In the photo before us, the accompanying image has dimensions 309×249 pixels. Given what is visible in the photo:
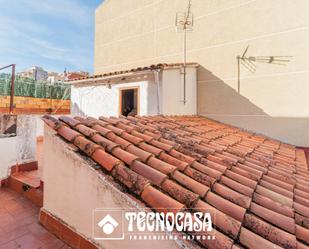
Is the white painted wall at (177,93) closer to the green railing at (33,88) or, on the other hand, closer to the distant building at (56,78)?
the green railing at (33,88)

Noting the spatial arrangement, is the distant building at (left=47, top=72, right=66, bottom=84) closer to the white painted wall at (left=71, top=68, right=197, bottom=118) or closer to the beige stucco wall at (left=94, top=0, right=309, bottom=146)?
the white painted wall at (left=71, top=68, right=197, bottom=118)

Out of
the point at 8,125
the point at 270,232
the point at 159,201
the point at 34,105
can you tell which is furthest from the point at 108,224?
the point at 34,105

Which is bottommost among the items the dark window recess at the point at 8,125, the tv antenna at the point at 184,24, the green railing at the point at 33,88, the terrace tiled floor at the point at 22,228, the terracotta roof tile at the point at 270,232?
the terrace tiled floor at the point at 22,228

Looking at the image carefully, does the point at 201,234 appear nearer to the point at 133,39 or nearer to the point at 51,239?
the point at 51,239

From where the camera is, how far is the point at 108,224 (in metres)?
1.98

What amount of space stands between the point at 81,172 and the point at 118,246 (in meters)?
0.88

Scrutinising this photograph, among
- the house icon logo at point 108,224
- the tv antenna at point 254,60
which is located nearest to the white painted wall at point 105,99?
the tv antenna at point 254,60

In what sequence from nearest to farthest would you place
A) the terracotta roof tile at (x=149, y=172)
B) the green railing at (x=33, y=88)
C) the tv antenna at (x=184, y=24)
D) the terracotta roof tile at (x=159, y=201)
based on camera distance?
1. the terracotta roof tile at (x=159, y=201)
2. the terracotta roof tile at (x=149, y=172)
3. the tv antenna at (x=184, y=24)
4. the green railing at (x=33, y=88)

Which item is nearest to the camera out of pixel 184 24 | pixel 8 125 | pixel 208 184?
pixel 208 184

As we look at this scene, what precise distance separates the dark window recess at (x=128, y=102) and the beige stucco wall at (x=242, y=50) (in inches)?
79.8

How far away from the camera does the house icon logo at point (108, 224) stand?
194 cm

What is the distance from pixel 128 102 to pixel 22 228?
359 inches

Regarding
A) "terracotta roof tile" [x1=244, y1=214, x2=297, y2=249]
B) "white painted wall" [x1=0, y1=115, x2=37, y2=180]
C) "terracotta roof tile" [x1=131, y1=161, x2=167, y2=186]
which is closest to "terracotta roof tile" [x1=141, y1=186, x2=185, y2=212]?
"terracotta roof tile" [x1=131, y1=161, x2=167, y2=186]

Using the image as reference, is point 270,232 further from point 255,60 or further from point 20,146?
point 255,60
